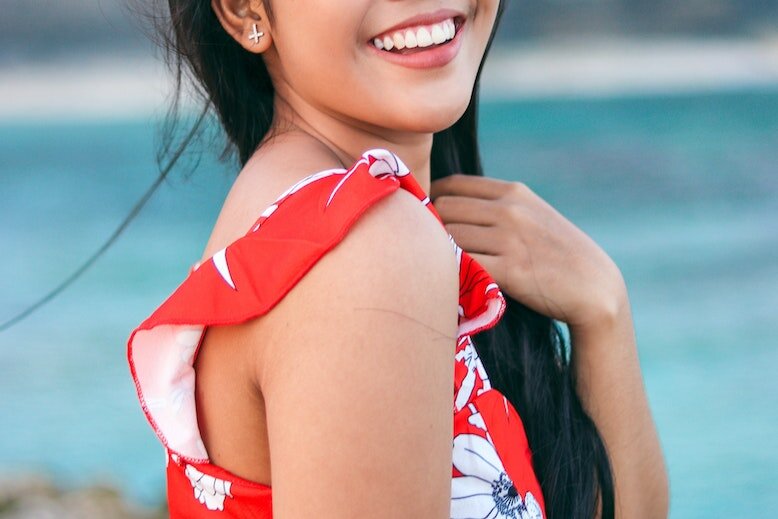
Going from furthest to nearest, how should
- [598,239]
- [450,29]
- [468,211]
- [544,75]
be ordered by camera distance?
[544,75], [598,239], [468,211], [450,29]

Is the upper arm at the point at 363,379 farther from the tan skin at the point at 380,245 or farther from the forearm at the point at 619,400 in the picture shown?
the forearm at the point at 619,400

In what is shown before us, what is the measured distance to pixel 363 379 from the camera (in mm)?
828

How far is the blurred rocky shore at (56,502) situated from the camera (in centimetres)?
267

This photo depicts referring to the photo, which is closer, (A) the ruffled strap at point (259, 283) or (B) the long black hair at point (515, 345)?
(A) the ruffled strap at point (259, 283)

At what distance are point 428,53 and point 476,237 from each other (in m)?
0.46

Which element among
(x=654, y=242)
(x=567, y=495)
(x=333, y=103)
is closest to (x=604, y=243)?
(x=654, y=242)

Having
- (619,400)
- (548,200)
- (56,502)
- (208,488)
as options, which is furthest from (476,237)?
(548,200)

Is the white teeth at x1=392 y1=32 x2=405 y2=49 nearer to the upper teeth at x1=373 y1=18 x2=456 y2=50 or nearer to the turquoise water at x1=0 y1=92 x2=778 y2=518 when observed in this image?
the upper teeth at x1=373 y1=18 x2=456 y2=50

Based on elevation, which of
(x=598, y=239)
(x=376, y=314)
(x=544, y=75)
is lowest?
(x=376, y=314)

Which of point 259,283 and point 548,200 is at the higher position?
point 548,200

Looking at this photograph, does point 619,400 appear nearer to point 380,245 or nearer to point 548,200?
point 380,245

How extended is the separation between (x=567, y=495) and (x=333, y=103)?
54 cm

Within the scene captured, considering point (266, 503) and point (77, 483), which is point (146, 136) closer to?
point (77, 483)

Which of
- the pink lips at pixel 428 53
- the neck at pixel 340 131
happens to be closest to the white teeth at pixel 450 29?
the pink lips at pixel 428 53
